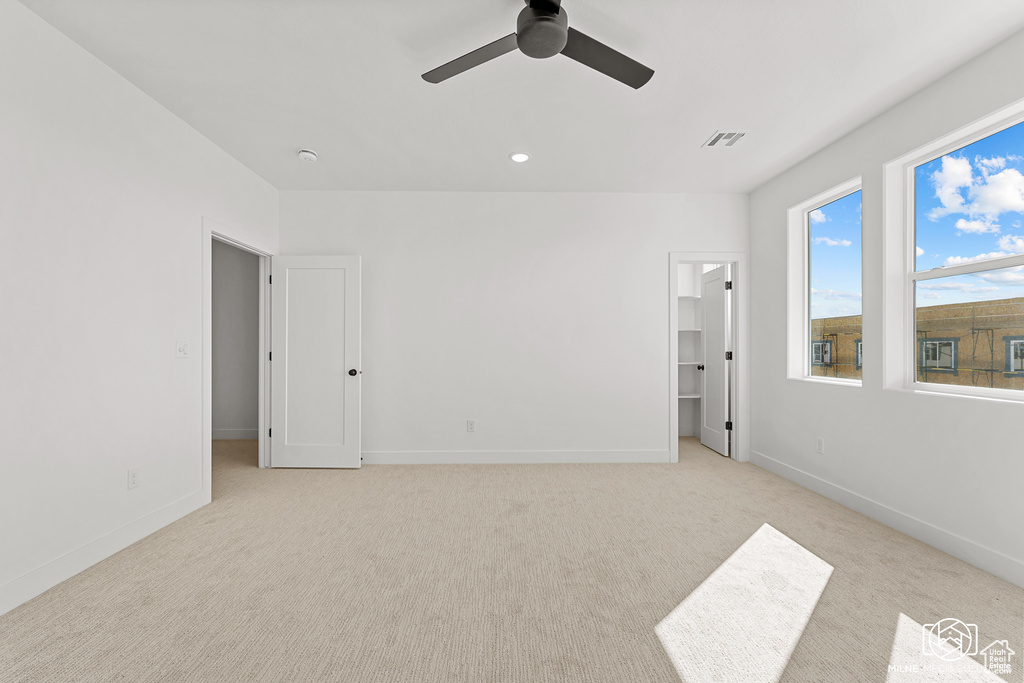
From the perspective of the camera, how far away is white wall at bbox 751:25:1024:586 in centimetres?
230

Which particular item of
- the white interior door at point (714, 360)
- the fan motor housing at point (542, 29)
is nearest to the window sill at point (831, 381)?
the white interior door at point (714, 360)

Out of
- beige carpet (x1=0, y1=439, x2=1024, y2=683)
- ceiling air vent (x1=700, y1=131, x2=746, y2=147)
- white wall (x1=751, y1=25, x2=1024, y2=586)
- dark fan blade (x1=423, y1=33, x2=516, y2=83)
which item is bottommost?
beige carpet (x1=0, y1=439, x2=1024, y2=683)

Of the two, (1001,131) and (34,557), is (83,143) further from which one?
(1001,131)

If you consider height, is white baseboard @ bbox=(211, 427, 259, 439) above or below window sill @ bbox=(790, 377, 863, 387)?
below

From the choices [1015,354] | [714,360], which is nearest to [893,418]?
[1015,354]

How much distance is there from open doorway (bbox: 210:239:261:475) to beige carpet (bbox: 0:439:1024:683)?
2.38 metres

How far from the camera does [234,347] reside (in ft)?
18.5

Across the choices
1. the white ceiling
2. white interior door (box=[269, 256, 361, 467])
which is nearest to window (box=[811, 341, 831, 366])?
the white ceiling

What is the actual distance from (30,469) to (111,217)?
138cm

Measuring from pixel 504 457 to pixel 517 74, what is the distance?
3307mm

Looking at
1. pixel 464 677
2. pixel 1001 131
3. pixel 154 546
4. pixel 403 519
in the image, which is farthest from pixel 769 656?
pixel 154 546

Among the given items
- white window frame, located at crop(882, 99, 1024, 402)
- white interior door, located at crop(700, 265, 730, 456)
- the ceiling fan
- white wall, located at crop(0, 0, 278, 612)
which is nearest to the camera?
the ceiling fan

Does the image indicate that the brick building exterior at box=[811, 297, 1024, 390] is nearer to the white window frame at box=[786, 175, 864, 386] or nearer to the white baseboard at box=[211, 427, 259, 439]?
the white window frame at box=[786, 175, 864, 386]

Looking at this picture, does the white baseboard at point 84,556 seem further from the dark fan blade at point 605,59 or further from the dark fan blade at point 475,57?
the dark fan blade at point 605,59
